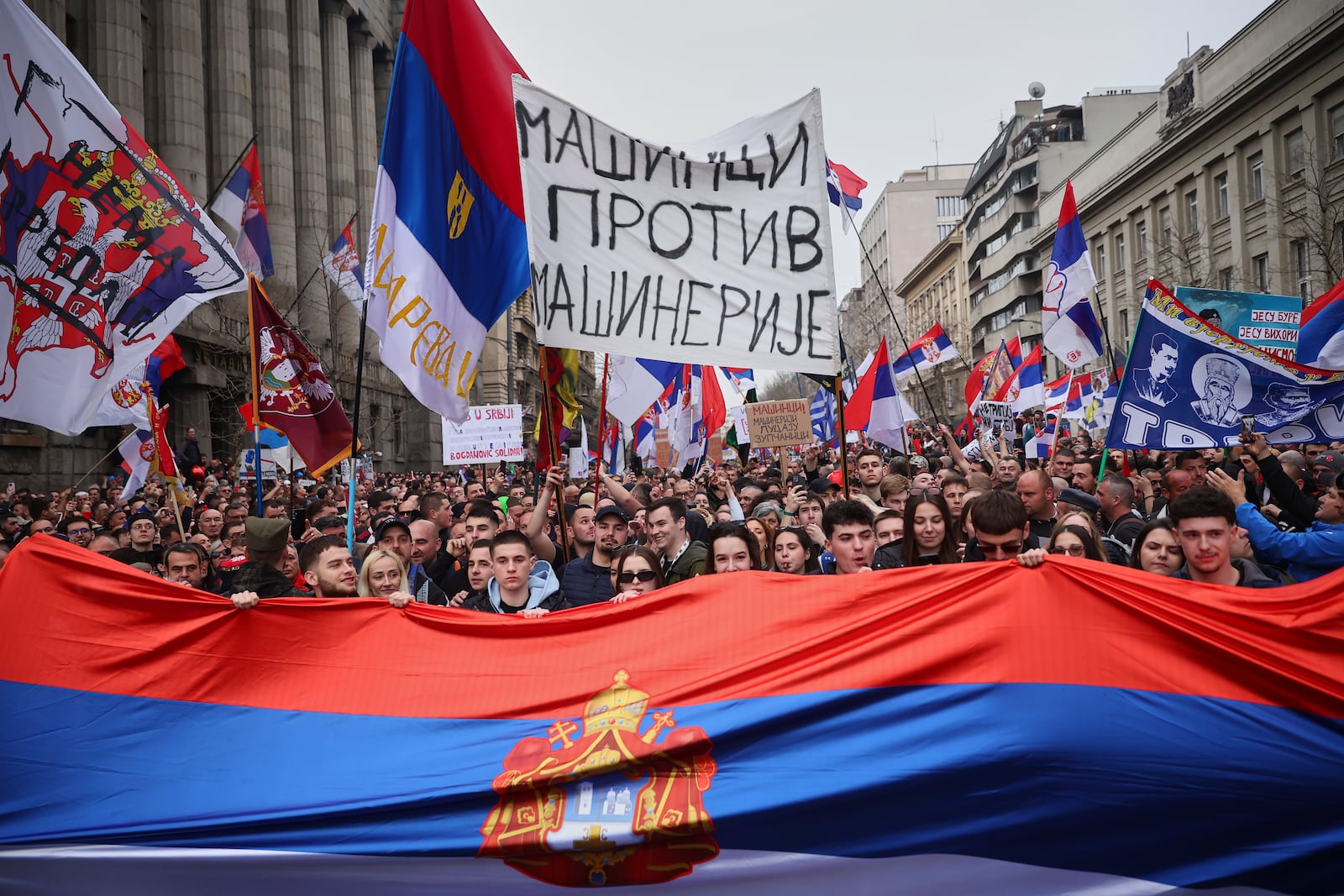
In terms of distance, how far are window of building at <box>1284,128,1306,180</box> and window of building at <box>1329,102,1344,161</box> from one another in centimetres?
92

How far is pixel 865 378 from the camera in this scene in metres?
13.1

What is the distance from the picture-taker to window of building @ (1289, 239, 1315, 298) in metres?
29.7

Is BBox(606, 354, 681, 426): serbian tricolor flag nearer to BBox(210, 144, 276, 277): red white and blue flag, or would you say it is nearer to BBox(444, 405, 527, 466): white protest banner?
BBox(444, 405, 527, 466): white protest banner

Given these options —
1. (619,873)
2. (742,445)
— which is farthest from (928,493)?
(742,445)

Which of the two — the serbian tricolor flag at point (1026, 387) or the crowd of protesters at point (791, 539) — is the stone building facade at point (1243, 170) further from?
the crowd of protesters at point (791, 539)

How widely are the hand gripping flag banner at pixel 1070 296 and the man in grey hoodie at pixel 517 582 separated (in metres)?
8.65

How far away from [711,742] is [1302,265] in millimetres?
33056

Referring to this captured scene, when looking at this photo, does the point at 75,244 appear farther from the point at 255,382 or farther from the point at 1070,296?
the point at 1070,296

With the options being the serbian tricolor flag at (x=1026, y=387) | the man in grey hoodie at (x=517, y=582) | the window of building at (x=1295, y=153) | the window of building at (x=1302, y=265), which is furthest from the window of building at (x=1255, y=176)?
the man in grey hoodie at (x=517, y=582)

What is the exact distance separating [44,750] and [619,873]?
2.44 m

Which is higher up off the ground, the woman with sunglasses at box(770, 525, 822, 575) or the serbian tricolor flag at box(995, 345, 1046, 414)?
the serbian tricolor flag at box(995, 345, 1046, 414)

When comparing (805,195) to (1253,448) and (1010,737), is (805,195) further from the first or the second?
(1253,448)

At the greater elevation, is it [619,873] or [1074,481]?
[1074,481]

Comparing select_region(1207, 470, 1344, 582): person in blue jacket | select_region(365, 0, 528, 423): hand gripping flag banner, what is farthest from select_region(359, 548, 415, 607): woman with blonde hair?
select_region(1207, 470, 1344, 582): person in blue jacket
